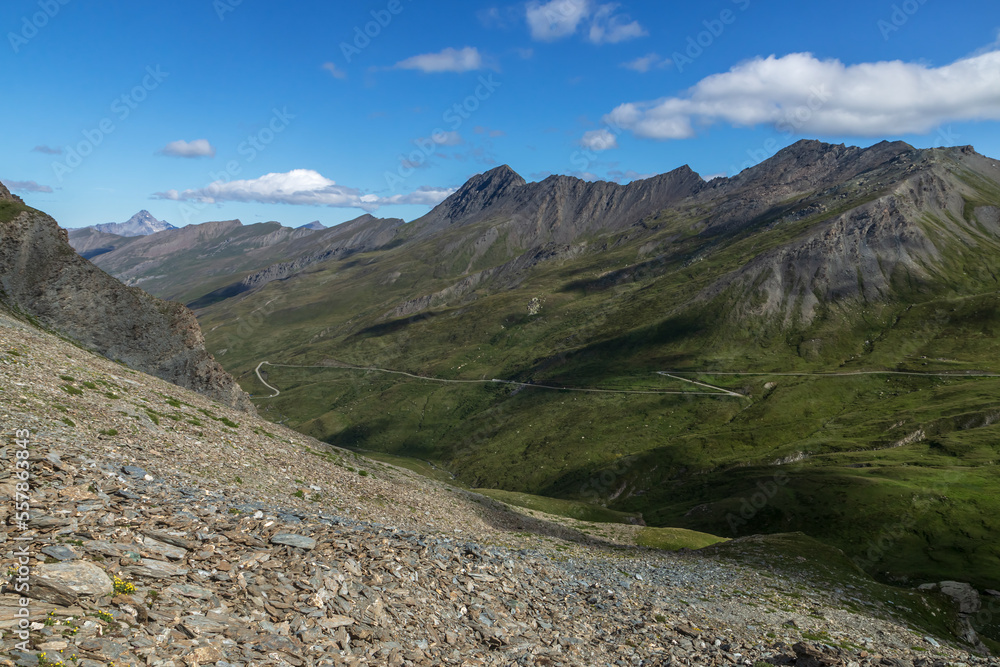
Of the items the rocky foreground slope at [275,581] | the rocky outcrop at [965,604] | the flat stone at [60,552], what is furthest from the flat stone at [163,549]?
the rocky outcrop at [965,604]

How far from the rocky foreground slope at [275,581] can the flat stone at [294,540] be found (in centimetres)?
9

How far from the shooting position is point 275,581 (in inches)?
730

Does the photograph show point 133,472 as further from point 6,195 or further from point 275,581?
point 6,195

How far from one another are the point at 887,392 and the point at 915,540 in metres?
117

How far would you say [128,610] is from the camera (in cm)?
1451

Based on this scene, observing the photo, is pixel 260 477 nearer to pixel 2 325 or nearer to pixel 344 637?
pixel 344 637

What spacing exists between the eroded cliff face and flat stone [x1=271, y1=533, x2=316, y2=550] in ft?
234

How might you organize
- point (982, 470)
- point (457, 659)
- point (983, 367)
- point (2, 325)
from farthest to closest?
1. point (983, 367)
2. point (982, 470)
3. point (2, 325)
4. point (457, 659)

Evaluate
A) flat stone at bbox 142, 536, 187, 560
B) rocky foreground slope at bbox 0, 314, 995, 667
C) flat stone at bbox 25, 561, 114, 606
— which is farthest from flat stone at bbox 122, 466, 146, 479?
flat stone at bbox 25, 561, 114, 606

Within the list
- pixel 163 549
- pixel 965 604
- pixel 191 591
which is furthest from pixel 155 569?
pixel 965 604

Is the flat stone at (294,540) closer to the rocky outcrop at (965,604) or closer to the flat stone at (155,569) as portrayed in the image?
the flat stone at (155,569)

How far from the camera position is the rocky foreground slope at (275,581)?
1488 centimetres

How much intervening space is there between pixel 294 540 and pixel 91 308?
79615 millimetres

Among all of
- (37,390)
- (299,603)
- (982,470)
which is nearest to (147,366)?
(37,390)
